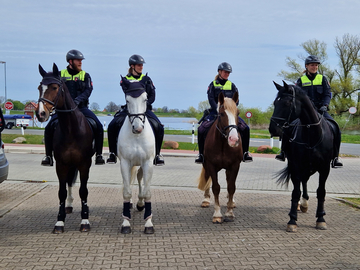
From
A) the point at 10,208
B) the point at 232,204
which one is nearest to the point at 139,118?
the point at 232,204

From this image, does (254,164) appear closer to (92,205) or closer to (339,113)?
(92,205)

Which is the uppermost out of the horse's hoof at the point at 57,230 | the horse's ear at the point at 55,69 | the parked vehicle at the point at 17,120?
the horse's ear at the point at 55,69

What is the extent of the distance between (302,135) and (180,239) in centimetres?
294

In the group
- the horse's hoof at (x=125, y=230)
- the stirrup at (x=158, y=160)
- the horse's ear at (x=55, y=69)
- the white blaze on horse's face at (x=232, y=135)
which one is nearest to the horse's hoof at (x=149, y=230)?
the horse's hoof at (x=125, y=230)

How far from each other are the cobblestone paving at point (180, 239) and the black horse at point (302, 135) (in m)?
0.70

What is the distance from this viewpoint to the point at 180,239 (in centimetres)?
597

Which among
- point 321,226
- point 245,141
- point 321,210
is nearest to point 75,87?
point 245,141

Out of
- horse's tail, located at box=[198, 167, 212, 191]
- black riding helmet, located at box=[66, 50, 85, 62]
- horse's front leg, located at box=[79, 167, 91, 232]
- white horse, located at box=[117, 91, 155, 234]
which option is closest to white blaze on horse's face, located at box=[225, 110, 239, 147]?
white horse, located at box=[117, 91, 155, 234]

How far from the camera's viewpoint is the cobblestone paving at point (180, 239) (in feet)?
16.2

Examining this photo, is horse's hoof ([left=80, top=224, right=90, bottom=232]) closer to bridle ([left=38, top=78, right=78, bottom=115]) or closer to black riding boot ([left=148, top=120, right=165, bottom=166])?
black riding boot ([left=148, top=120, right=165, bottom=166])

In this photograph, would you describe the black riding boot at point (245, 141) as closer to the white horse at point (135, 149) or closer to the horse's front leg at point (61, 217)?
the white horse at point (135, 149)

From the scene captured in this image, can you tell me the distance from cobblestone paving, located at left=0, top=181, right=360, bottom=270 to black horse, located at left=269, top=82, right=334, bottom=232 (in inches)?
27.6

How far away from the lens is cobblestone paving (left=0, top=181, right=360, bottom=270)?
4945 mm

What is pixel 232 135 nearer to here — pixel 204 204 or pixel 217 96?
pixel 217 96
